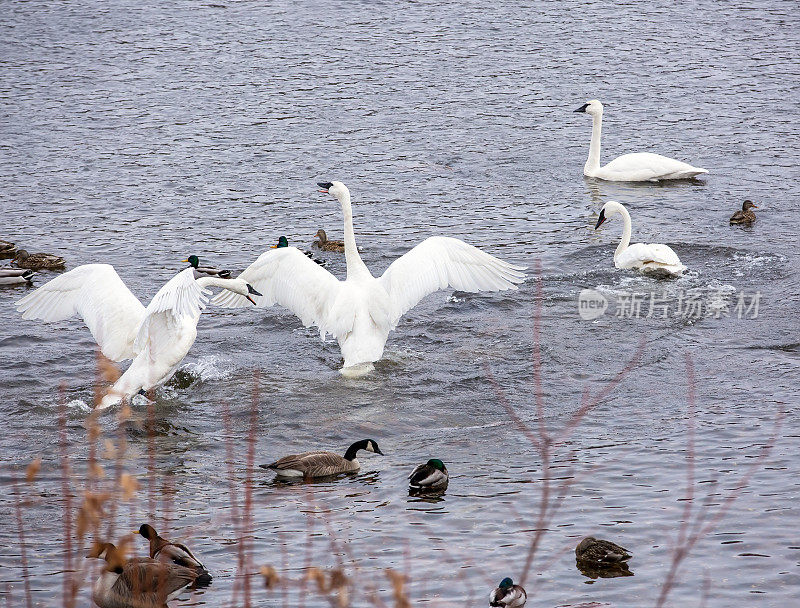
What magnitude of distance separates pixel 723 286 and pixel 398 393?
420 cm

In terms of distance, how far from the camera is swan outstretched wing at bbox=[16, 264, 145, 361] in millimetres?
9844

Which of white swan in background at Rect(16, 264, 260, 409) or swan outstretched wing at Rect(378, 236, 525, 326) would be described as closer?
white swan in background at Rect(16, 264, 260, 409)

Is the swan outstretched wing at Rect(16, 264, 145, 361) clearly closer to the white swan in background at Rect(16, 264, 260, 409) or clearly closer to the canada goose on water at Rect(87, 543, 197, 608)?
the white swan in background at Rect(16, 264, 260, 409)

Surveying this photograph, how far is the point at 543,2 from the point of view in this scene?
25031mm

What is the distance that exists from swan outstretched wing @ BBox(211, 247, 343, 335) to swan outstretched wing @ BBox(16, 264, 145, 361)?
1.12 m

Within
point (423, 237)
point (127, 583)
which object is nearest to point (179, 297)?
point (127, 583)

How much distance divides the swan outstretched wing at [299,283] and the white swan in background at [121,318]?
28 cm

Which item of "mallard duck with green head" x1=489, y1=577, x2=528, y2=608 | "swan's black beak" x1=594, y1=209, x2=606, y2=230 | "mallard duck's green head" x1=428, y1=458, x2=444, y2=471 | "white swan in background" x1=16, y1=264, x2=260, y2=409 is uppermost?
"swan's black beak" x1=594, y1=209, x2=606, y2=230

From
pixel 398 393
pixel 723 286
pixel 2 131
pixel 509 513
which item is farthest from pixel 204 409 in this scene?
pixel 2 131

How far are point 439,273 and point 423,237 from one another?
3.43 meters

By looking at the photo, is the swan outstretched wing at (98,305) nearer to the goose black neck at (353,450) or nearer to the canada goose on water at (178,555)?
the goose black neck at (353,450)

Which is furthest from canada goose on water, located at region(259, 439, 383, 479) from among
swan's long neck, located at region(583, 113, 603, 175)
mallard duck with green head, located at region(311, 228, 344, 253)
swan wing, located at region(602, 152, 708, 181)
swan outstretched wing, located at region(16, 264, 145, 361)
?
swan's long neck, located at region(583, 113, 603, 175)

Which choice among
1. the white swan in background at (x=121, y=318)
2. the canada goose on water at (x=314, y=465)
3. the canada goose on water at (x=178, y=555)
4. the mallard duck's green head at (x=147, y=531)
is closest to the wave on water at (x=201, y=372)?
the white swan in background at (x=121, y=318)

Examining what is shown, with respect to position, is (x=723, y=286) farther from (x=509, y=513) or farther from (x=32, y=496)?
(x=32, y=496)
